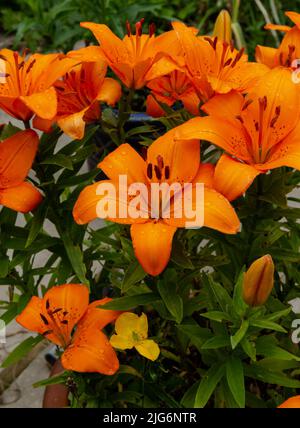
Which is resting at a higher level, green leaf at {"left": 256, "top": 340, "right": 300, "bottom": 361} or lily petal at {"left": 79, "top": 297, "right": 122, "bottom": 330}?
lily petal at {"left": 79, "top": 297, "right": 122, "bottom": 330}

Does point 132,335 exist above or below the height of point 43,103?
below

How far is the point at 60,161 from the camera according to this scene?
71 cm

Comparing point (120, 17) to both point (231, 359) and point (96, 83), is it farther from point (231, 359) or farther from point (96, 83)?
point (231, 359)

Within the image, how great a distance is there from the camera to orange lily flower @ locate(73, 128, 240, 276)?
58 centimetres

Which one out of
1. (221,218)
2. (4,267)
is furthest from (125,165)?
(4,267)

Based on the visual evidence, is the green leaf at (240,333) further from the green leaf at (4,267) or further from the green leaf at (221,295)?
the green leaf at (4,267)

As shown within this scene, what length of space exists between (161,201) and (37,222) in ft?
0.61

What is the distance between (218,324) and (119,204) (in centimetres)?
23

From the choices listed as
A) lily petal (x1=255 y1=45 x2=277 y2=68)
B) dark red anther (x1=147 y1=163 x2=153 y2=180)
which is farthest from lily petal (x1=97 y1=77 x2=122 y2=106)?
lily petal (x1=255 y1=45 x2=277 y2=68)

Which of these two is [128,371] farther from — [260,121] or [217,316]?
[260,121]

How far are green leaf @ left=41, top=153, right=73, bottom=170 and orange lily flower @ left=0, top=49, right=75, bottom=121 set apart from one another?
0.20ft

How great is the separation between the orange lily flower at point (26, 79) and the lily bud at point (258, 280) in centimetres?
27

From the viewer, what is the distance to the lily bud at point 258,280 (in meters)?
0.60

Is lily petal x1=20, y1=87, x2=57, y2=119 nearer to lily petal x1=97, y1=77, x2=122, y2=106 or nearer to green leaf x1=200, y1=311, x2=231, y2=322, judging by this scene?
lily petal x1=97, y1=77, x2=122, y2=106
